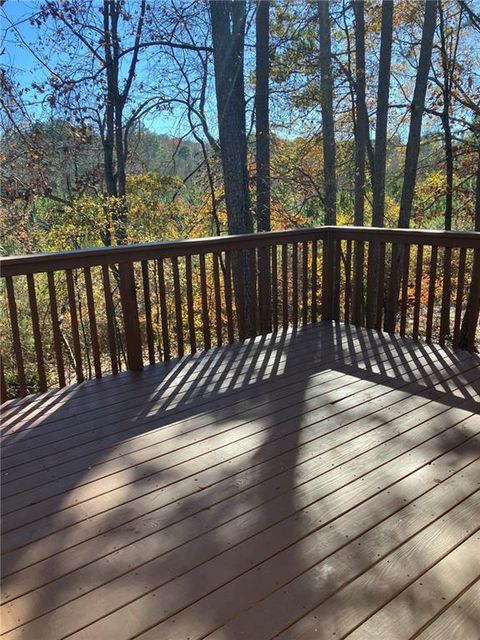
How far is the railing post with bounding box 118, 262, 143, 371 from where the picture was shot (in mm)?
3295

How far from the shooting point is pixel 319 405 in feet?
9.09

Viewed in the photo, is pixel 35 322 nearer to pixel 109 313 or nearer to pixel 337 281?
pixel 109 313

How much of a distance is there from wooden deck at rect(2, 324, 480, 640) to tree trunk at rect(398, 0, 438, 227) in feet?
17.4

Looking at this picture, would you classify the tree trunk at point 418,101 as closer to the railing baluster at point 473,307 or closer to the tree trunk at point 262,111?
the tree trunk at point 262,111

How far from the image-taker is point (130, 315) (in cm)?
341

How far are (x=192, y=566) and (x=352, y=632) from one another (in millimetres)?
540

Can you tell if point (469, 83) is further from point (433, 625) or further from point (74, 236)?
point (433, 625)

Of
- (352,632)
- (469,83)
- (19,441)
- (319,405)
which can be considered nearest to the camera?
(352,632)

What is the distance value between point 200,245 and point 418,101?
5254mm

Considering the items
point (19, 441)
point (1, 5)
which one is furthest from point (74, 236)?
point (19, 441)

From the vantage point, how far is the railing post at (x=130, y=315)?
329cm

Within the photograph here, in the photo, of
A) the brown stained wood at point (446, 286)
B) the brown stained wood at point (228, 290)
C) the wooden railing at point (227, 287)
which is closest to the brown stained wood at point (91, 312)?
the wooden railing at point (227, 287)

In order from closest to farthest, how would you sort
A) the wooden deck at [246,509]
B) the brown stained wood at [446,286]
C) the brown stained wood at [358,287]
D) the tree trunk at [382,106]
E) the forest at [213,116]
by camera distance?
the wooden deck at [246,509], the brown stained wood at [446,286], the brown stained wood at [358,287], the tree trunk at [382,106], the forest at [213,116]

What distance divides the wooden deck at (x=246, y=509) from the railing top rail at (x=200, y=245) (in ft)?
2.74
